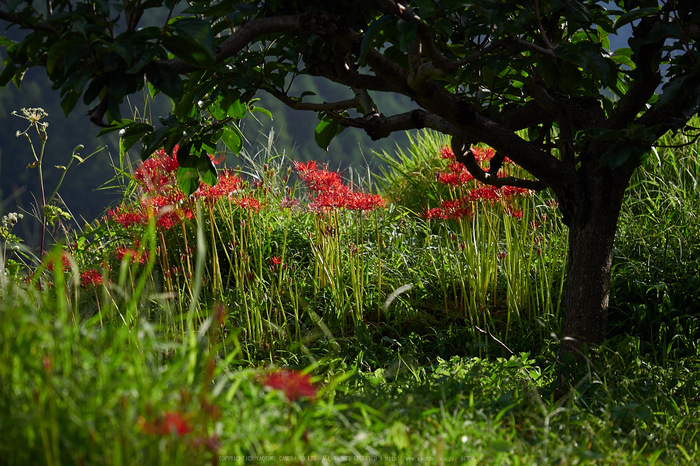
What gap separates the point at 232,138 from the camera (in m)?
1.91

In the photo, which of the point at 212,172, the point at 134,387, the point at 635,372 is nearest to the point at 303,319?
the point at 212,172

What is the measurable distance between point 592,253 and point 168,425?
158cm

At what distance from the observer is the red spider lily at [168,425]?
757 mm

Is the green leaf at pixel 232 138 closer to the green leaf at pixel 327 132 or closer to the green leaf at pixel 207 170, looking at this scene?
the green leaf at pixel 207 170

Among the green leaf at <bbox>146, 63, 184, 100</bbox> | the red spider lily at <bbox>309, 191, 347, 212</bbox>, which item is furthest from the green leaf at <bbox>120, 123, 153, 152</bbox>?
the red spider lily at <bbox>309, 191, 347, 212</bbox>

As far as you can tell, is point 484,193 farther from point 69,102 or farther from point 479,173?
point 69,102

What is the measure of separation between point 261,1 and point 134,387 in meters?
1.25

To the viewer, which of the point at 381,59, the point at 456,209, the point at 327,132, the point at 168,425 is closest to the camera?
the point at 168,425

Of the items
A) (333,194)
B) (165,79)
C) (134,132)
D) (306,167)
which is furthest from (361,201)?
(165,79)

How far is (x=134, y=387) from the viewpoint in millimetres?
900

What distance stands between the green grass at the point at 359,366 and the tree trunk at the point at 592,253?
0.12 metres

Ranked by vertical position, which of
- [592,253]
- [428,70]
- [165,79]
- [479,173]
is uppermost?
[428,70]

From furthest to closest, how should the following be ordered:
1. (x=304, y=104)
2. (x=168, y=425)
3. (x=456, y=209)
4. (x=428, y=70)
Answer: (x=456, y=209), (x=304, y=104), (x=428, y=70), (x=168, y=425)

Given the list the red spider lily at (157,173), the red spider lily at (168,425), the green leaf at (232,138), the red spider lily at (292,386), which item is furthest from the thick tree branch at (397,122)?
the red spider lily at (168,425)
